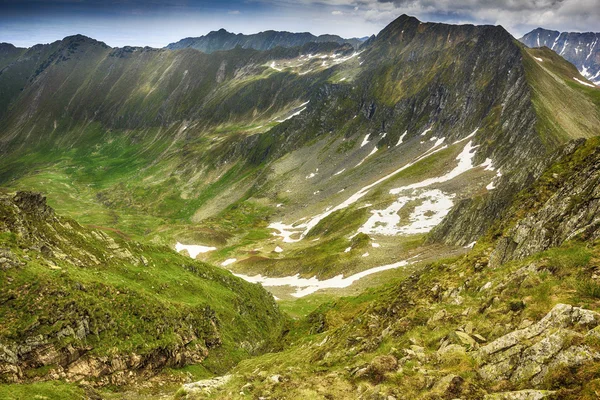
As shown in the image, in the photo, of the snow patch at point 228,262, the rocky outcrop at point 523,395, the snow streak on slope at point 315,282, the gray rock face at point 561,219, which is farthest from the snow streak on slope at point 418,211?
the rocky outcrop at point 523,395

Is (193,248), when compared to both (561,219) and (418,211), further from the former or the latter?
(561,219)

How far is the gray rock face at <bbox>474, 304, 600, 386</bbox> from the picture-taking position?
11.5 metres

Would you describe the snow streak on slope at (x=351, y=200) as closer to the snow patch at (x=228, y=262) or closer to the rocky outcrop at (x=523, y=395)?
the snow patch at (x=228, y=262)

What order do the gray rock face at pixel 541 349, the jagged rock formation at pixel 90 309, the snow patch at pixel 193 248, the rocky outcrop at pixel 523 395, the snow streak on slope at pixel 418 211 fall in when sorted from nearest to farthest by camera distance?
the rocky outcrop at pixel 523 395 → the gray rock face at pixel 541 349 → the jagged rock formation at pixel 90 309 → the snow streak on slope at pixel 418 211 → the snow patch at pixel 193 248

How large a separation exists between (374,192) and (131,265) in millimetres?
120951

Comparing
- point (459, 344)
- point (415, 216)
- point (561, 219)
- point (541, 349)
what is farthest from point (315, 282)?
point (541, 349)

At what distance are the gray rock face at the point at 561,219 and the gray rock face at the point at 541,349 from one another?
9118 mm

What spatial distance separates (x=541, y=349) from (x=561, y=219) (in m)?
16.2

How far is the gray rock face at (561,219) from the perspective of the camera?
72.8 ft

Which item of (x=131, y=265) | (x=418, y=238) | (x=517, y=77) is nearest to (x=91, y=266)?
(x=131, y=265)

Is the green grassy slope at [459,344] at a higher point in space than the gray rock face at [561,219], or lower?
lower

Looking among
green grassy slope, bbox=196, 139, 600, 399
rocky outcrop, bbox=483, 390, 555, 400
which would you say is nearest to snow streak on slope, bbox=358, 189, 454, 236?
green grassy slope, bbox=196, 139, 600, 399

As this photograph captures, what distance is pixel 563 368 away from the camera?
438 inches

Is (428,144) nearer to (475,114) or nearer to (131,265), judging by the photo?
(475,114)
